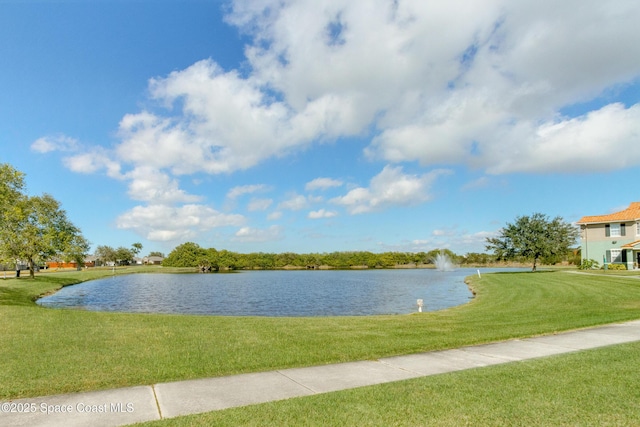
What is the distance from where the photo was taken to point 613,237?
46.0 meters

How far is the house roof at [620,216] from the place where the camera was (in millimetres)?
44628

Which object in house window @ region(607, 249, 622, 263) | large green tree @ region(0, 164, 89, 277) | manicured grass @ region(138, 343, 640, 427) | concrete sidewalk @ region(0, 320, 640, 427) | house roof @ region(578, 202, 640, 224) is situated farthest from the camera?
house window @ region(607, 249, 622, 263)

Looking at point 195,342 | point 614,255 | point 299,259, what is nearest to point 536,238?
point 614,255

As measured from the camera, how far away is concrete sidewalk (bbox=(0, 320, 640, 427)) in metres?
4.98

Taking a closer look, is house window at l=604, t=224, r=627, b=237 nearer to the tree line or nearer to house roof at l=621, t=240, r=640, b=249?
house roof at l=621, t=240, r=640, b=249

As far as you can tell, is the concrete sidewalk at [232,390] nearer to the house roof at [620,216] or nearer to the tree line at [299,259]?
the house roof at [620,216]

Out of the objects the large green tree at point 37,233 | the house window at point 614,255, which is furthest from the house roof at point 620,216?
the large green tree at point 37,233

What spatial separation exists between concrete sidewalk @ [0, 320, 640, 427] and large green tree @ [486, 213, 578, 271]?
43.3 meters

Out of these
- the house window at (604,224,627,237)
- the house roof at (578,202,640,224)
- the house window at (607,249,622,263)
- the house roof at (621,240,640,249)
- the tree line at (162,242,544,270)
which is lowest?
the tree line at (162,242,544,270)

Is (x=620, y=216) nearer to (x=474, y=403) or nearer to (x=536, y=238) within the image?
(x=536, y=238)

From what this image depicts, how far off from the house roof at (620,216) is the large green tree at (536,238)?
2.22m

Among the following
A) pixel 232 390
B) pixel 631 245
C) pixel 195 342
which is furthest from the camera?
pixel 631 245

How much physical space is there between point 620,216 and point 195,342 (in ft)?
173

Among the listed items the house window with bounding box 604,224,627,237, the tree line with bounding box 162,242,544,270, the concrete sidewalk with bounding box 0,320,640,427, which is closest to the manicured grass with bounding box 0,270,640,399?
the concrete sidewalk with bounding box 0,320,640,427
